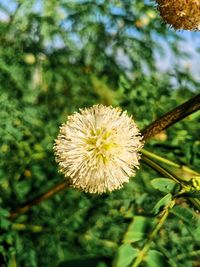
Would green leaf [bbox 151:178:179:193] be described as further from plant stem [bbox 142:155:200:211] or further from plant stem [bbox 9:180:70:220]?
plant stem [bbox 9:180:70:220]

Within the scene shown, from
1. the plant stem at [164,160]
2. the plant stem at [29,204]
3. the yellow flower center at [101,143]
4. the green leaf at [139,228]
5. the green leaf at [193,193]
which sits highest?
the yellow flower center at [101,143]

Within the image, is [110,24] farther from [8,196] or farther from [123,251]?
[123,251]

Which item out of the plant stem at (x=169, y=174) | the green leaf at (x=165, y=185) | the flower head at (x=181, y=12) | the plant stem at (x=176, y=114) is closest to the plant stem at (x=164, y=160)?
the plant stem at (x=169, y=174)

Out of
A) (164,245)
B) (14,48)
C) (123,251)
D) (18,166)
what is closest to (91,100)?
(14,48)

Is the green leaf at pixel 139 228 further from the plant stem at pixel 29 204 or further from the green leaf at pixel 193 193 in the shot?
the plant stem at pixel 29 204

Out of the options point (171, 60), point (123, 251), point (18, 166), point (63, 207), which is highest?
point (171, 60)

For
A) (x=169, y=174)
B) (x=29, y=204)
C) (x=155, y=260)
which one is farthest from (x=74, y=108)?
(x=155, y=260)

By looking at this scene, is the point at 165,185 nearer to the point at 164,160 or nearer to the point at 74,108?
the point at 164,160
